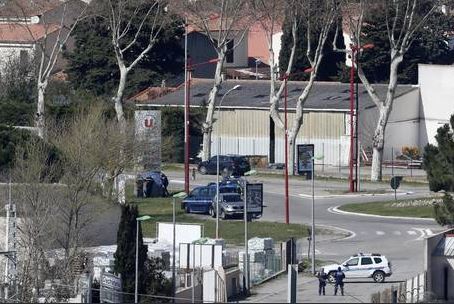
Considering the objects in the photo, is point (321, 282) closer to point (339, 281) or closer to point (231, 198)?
point (339, 281)

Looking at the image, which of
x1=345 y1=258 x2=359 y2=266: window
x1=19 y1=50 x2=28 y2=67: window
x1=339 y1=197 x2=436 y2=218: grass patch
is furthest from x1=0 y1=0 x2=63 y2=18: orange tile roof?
x1=345 y1=258 x2=359 y2=266: window

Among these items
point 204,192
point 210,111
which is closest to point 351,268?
point 204,192

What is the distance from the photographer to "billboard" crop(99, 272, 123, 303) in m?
46.2

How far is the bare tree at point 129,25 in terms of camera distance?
87.9 meters

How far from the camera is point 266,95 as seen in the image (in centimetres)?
9750

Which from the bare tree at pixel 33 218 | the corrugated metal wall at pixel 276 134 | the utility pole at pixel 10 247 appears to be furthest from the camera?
the corrugated metal wall at pixel 276 134

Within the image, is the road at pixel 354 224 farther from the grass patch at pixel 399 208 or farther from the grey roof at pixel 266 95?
the grey roof at pixel 266 95

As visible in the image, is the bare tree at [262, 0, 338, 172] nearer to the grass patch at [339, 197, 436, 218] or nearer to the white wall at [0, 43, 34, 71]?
the grass patch at [339, 197, 436, 218]

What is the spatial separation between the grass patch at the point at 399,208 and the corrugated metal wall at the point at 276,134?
66.1 feet

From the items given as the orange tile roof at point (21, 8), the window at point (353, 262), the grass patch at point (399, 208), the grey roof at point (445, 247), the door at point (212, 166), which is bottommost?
the window at point (353, 262)

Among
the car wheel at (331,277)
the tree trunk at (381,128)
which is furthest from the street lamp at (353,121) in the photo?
the car wheel at (331,277)

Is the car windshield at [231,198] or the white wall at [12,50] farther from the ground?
the white wall at [12,50]

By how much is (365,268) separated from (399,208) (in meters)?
17.0

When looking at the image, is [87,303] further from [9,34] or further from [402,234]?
[9,34]
